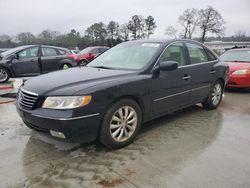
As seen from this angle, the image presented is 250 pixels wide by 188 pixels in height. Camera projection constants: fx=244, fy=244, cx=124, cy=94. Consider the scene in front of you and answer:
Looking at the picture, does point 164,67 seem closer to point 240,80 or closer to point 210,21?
point 240,80

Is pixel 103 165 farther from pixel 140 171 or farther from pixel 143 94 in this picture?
pixel 143 94

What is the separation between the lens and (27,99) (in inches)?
125

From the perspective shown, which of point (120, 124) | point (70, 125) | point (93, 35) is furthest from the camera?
point (93, 35)

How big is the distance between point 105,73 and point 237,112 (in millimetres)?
3262

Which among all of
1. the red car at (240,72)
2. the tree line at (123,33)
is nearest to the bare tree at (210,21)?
the tree line at (123,33)

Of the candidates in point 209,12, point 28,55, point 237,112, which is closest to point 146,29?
point 209,12

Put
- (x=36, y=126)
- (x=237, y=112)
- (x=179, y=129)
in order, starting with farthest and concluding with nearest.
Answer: (x=237, y=112), (x=179, y=129), (x=36, y=126)

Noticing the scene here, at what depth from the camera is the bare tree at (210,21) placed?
191ft

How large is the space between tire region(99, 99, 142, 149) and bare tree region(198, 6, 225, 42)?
58790 mm

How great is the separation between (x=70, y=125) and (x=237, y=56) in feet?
23.5

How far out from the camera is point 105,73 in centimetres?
354

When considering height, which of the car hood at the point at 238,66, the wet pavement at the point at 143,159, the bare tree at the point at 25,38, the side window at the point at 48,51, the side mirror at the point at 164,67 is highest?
the bare tree at the point at 25,38

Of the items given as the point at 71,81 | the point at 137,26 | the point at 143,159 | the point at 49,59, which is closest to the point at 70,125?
the point at 71,81

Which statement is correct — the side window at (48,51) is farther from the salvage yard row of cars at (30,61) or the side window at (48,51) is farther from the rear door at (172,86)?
the rear door at (172,86)
